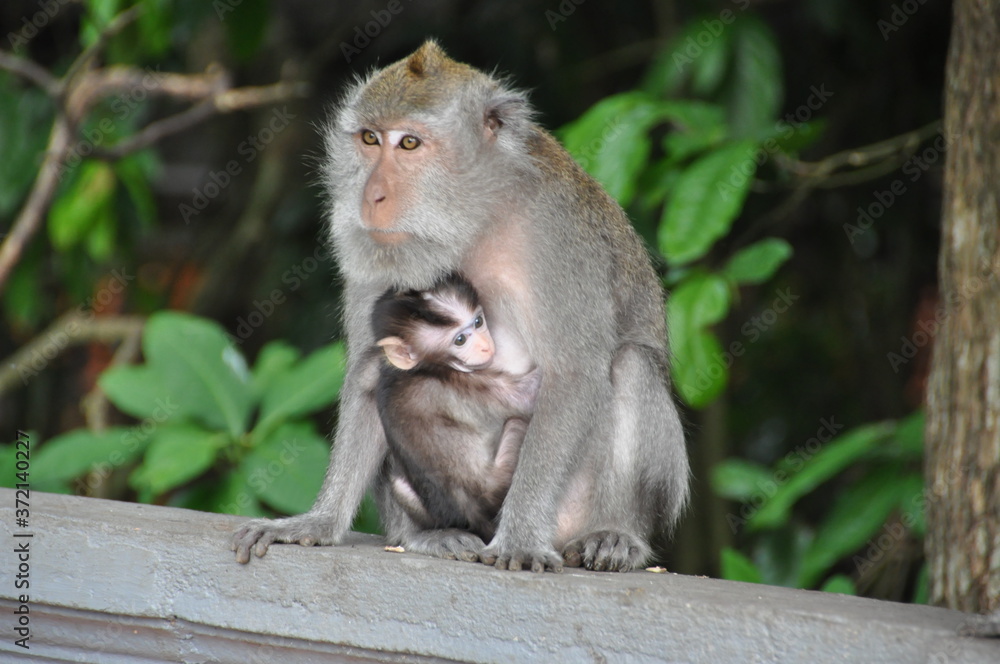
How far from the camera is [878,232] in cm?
657

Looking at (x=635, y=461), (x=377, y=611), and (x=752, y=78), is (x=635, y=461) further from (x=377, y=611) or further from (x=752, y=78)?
(x=752, y=78)

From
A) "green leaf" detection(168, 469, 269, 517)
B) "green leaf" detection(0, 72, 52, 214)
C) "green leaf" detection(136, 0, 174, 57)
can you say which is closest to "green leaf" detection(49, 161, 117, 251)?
"green leaf" detection(0, 72, 52, 214)

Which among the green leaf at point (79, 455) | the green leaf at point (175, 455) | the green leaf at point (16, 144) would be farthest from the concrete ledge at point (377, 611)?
the green leaf at point (16, 144)

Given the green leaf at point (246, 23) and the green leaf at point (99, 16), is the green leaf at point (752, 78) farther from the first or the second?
the green leaf at point (99, 16)

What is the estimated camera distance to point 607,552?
3.05 m

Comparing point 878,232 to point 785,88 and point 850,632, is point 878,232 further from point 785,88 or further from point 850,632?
point 850,632

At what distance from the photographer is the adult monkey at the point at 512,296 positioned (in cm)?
310

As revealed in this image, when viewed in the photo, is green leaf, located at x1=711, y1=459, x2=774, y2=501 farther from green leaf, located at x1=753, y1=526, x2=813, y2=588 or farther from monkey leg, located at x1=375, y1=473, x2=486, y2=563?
monkey leg, located at x1=375, y1=473, x2=486, y2=563

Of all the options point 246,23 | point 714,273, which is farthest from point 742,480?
point 246,23

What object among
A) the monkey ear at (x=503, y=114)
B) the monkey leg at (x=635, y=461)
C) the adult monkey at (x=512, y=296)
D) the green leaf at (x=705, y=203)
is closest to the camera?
the adult monkey at (x=512, y=296)

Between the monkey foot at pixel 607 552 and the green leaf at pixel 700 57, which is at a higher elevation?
the green leaf at pixel 700 57

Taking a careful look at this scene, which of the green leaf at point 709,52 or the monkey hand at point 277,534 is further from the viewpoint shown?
the green leaf at point 709,52

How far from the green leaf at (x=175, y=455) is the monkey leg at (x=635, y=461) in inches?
60.5

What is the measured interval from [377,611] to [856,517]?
1.99m
